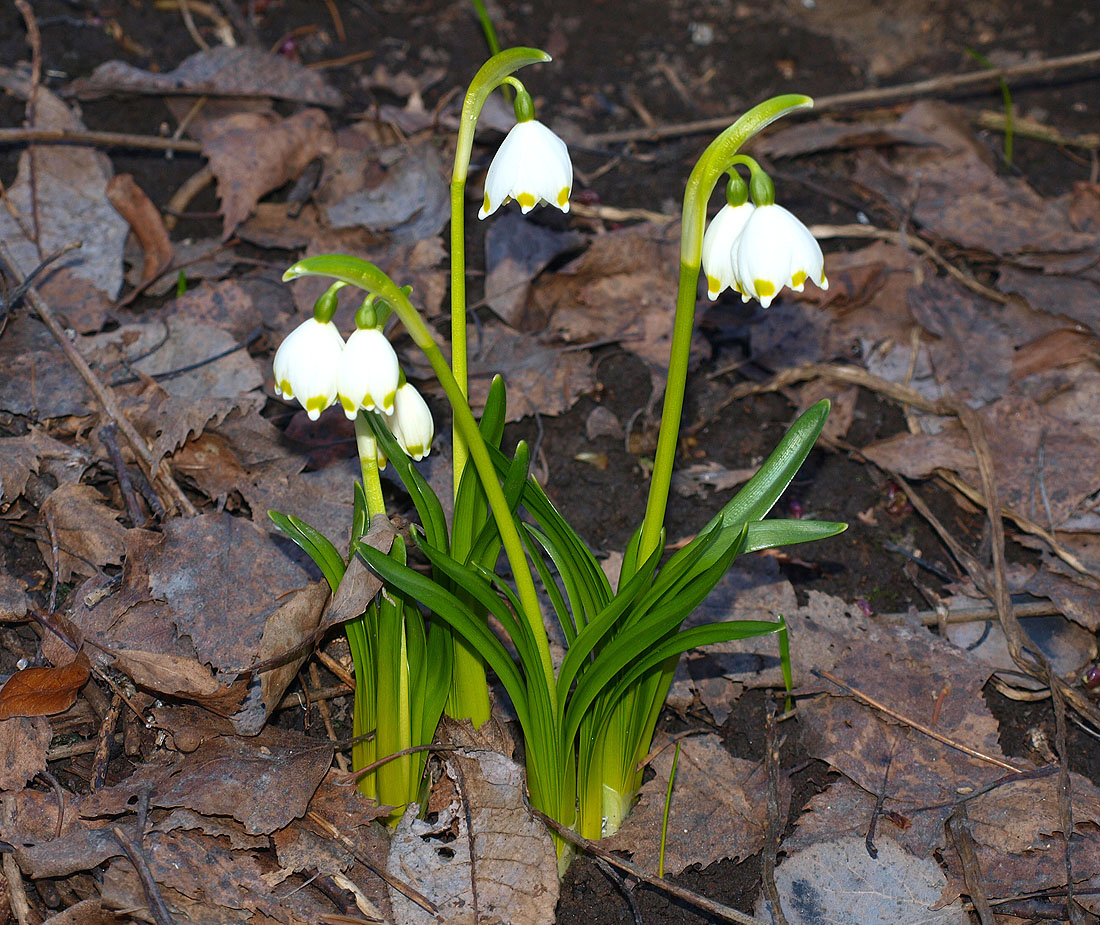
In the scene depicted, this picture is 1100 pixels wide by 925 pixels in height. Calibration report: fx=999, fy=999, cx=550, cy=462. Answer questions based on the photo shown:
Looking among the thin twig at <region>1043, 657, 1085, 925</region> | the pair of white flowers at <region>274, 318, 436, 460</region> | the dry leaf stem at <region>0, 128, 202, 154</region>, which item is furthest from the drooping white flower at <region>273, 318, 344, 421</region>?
the dry leaf stem at <region>0, 128, 202, 154</region>

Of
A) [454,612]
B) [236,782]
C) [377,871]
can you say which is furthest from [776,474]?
[236,782]

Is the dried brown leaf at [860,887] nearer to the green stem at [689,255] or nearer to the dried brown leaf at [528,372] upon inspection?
the green stem at [689,255]

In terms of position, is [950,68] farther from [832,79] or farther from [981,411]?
[981,411]

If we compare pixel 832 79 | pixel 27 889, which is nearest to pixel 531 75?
pixel 832 79

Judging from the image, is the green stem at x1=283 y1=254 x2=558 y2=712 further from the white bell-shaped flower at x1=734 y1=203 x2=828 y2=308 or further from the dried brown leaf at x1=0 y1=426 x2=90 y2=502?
the dried brown leaf at x1=0 y1=426 x2=90 y2=502

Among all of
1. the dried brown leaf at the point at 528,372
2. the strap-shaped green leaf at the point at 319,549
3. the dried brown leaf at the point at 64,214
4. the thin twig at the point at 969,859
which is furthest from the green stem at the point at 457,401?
the dried brown leaf at the point at 64,214

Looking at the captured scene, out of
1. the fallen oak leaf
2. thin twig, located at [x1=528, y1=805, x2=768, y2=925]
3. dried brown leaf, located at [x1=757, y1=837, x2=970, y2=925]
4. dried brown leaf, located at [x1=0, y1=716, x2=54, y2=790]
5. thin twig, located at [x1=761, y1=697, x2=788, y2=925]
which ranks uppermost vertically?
the fallen oak leaf
